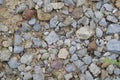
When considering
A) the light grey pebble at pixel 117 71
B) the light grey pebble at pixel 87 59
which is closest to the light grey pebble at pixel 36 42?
the light grey pebble at pixel 87 59

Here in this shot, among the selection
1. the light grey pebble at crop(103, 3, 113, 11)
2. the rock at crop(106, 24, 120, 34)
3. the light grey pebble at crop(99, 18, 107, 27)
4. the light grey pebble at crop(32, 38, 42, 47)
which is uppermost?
the light grey pebble at crop(103, 3, 113, 11)

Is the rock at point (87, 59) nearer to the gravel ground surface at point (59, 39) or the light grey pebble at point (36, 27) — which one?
the gravel ground surface at point (59, 39)

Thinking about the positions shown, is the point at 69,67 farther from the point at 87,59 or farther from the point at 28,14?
the point at 28,14

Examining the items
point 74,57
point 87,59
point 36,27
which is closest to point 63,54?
point 74,57

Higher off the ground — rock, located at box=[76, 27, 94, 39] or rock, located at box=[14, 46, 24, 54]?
rock, located at box=[76, 27, 94, 39]

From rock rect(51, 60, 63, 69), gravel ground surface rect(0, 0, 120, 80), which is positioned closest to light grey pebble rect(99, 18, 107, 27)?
gravel ground surface rect(0, 0, 120, 80)

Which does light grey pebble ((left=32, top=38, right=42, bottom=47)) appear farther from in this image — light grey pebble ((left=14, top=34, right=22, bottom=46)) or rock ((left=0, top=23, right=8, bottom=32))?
rock ((left=0, top=23, right=8, bottom=32))

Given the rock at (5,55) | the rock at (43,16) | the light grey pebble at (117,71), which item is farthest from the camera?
the rock at (43,16)
